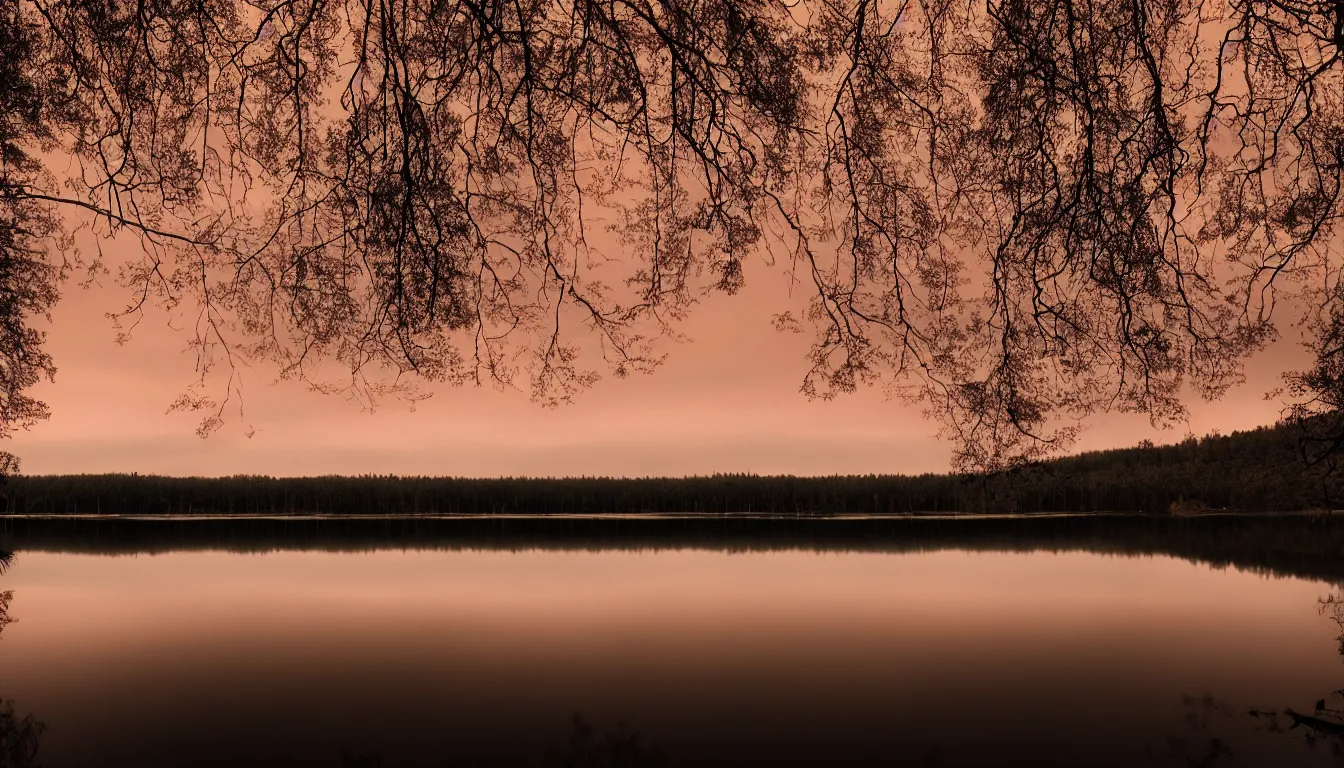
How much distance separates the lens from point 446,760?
8156 millimetres

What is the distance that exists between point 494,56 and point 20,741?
749cm

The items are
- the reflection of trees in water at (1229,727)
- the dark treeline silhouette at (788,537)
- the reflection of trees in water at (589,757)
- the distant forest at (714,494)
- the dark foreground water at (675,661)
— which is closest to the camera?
the reflection of trees in water at (1229,727)

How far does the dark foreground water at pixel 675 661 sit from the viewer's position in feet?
28.2

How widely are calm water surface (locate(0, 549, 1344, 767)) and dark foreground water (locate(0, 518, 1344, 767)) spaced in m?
0.05

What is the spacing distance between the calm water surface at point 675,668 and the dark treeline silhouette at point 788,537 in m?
9.09

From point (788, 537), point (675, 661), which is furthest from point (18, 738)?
point (788, 537)

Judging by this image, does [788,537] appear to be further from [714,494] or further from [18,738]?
[18,738]

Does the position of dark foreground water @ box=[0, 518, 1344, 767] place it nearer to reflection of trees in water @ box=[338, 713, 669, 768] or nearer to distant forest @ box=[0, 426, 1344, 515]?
reflection of trees in water @ box=[338, 713, 669, 768]

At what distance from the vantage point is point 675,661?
497 inches

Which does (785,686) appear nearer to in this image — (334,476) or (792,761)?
(792,761)

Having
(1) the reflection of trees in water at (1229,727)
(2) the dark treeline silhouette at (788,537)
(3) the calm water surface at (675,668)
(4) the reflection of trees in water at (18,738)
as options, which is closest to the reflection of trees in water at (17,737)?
(4) the reflection of trees in water at (18,738)

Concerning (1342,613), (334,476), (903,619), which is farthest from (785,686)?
(334,476)

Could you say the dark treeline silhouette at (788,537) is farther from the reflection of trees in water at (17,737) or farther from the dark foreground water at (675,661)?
the reflection of trees in water at (17,737)

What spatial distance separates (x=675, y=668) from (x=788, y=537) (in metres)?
25.9
